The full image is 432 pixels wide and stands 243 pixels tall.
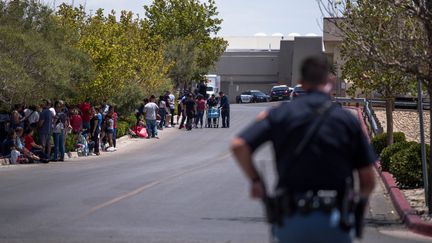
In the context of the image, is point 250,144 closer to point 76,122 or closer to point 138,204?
point 138,204

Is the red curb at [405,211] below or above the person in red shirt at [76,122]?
below

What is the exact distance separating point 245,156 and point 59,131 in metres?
23.6

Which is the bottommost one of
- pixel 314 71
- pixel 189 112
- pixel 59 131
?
pixel 59 131

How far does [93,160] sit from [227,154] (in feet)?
16.0

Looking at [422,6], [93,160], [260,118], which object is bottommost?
[93,160]

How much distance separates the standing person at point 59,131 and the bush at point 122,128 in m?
10.3

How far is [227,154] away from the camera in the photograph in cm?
3350

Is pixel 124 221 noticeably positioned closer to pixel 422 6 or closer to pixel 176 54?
pixel 422 6

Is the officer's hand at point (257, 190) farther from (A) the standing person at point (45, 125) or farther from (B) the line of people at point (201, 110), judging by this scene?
(B) the line of people at point (201, 110)

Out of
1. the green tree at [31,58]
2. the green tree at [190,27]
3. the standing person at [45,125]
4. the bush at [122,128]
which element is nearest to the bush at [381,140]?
the standing person at [45,125]

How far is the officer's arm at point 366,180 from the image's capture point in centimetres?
660

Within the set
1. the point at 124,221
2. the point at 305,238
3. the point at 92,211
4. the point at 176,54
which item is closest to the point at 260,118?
the point at 305,238

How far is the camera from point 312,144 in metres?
6.34

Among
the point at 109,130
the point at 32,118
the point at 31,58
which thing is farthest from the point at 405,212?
the point at 109,130
